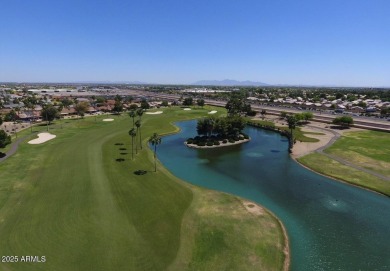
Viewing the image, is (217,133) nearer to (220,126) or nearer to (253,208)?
(220,126)

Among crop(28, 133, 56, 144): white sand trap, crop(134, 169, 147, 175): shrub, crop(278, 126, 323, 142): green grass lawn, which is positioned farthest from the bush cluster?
crop(28, 133, 56, 144): white sand trap

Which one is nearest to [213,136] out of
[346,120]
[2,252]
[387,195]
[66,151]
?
[66,151]

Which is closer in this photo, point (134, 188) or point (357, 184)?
point (134, 188)

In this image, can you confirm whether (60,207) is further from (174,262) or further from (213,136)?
(213,136)

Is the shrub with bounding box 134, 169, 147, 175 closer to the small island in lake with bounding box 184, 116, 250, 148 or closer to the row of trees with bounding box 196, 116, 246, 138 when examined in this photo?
the small island in lake with bounding box 184, 116, 250, 148

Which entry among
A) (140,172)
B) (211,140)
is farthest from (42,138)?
(211,140)
